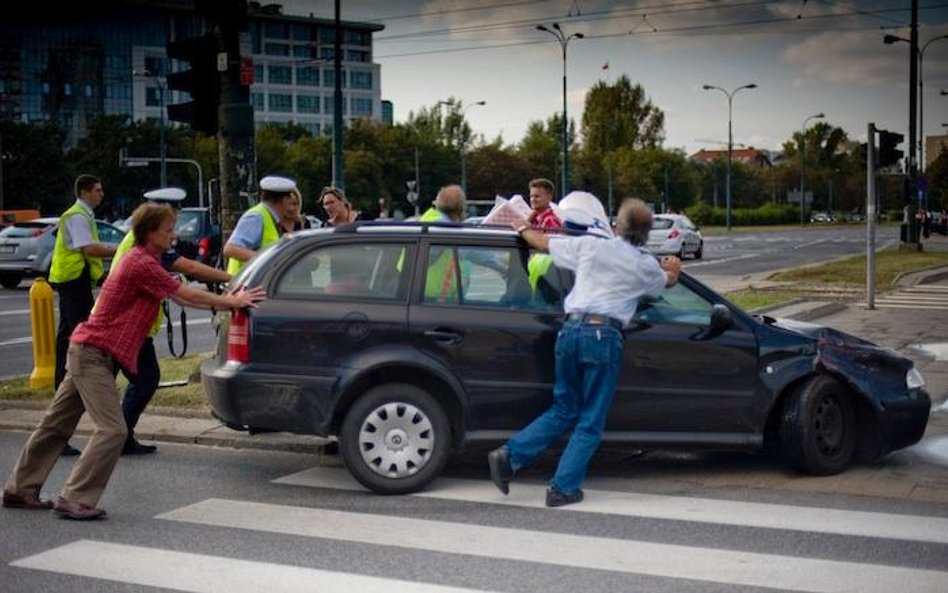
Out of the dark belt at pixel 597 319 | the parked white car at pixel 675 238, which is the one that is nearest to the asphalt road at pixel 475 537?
the dark belt at pixel 597 319

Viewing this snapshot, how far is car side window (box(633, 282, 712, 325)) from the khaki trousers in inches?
119

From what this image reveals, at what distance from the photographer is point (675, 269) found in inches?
288

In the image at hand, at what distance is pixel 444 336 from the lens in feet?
24.0

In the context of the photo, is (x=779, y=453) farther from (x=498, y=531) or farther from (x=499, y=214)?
(x=499, y=214)

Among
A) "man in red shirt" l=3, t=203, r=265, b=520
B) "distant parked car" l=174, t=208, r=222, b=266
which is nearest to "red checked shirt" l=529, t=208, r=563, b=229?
"man in red shirt" l=3, t=203, r=265, b=520

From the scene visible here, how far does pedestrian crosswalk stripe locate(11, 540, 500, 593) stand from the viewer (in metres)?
5.45

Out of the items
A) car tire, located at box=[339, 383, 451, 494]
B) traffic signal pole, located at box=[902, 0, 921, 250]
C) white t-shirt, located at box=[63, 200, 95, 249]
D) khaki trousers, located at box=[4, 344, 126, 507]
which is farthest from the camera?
traffic signal pole, located at box=[902, 0, 921, 250]

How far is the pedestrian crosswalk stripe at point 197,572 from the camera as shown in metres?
5.45

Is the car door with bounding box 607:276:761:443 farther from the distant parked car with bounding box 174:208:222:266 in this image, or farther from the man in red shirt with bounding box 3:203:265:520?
the distant parked car with bounding box 174:208:222:266

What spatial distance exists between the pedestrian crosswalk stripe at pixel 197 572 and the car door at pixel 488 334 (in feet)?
6.29

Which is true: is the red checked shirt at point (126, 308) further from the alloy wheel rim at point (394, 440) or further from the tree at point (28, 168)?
the tree at point (28, 168)

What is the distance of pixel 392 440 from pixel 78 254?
147 inches

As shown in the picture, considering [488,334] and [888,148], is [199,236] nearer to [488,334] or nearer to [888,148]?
[888,148]

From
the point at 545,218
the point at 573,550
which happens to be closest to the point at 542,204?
the point at 545,218
